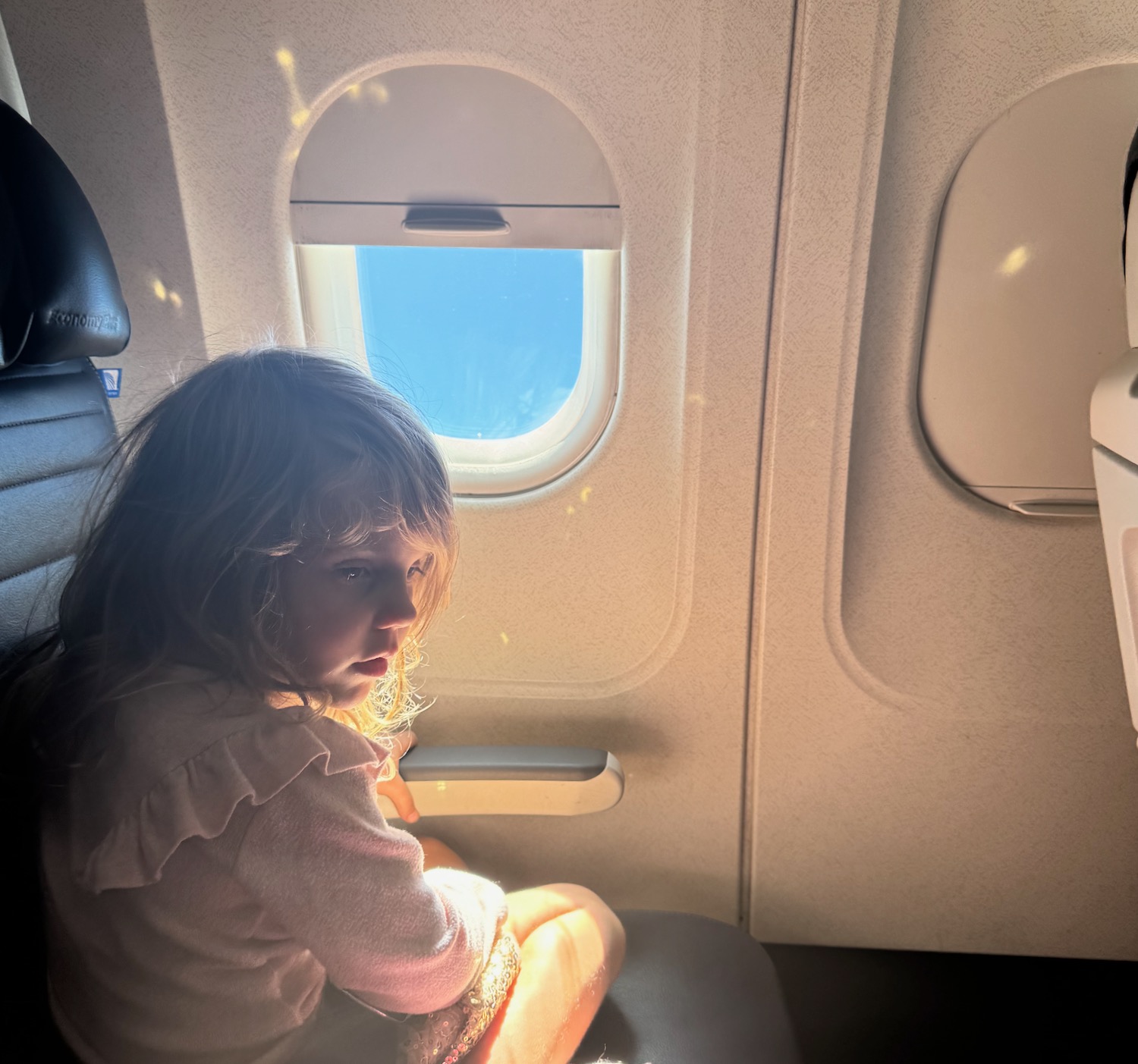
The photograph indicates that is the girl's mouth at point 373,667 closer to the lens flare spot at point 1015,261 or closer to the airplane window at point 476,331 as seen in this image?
the airplane window at point 476,331

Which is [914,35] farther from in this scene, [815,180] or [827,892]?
[827,892]

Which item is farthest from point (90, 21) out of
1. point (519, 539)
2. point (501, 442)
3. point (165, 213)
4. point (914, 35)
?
point (914, 35)

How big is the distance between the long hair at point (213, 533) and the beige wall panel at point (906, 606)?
2.33ft

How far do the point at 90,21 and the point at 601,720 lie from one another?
135cm

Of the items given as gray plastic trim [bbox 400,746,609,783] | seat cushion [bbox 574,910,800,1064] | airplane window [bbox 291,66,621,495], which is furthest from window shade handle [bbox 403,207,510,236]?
seat cushion [bbox 574,910,800,1064]

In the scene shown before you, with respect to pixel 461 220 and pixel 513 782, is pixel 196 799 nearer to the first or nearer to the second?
pixel 513 782

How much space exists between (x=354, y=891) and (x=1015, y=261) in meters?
1.19

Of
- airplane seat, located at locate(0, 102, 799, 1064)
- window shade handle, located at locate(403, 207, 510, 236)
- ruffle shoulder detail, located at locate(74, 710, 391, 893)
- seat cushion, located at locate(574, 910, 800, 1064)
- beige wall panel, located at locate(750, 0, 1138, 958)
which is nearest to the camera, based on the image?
ruffle shoulder detail, located at locate(74, 710, 391, 893)

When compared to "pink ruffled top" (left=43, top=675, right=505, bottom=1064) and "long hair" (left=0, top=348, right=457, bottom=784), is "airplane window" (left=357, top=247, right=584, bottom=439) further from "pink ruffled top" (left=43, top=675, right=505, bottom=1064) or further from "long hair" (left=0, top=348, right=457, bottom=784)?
"pink ruffled top" (left=43, top=675, right=505, bottom=1064)

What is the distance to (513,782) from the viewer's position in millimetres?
1314

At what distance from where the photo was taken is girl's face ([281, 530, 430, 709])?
30.2 inches

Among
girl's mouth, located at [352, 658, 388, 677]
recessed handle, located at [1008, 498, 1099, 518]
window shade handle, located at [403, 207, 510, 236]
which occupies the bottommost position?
girl's mouth, located at [352, 658, 388, 677]

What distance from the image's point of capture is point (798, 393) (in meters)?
1.21

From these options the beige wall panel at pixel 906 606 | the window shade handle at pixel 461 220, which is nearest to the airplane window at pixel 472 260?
the window shade handle at pixel 461 220
